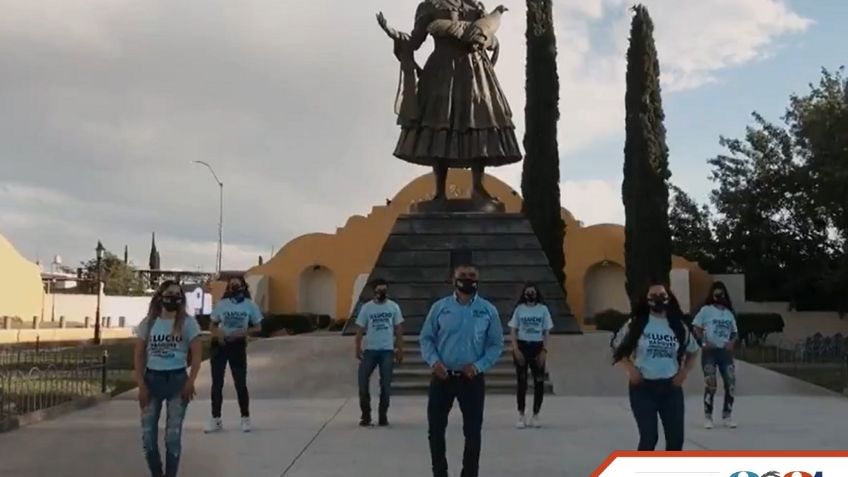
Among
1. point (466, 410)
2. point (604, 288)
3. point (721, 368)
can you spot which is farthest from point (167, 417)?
point (604, 288)

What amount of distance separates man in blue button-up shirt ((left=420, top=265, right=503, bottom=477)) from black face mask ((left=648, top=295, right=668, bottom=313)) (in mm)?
1206

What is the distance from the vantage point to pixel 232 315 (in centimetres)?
1073

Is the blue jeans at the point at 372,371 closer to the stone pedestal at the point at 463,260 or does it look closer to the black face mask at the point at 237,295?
the black face mask at the point at 237,295

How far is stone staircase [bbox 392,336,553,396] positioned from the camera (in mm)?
15547

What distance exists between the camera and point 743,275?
35750 millimetres

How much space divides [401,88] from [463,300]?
15390mm

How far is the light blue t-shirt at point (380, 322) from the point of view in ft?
37.1

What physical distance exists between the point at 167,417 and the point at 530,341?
5187 mm

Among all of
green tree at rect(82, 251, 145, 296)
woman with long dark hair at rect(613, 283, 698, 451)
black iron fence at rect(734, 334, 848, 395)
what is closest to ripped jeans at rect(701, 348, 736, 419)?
woman with long dark hair at rect(613, 283, 698, 451)

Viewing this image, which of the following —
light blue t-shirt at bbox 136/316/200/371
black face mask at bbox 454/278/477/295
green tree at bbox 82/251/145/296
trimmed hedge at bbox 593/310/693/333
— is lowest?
light blue t-shirt at bbox 136/316/200/371

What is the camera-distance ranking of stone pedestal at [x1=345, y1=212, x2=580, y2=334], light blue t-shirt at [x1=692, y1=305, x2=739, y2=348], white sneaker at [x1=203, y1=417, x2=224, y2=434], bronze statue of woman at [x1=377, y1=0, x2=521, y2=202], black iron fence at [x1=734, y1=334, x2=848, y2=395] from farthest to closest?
1. bronze statue of woman at [x1=377, y1=0, x2=521, y2=202]
2. stone pedestal at [x1=345, y1=212, x2=580, y2=334]
3. black iron fence at [x1=734, y1=334, x2=848, y2=395]
4. light blue t-shirt at [x1=692, y1=305, x2=739, y2=348]
5. white sneaker at [x1=203, y1=417, x2=224, y2=434]

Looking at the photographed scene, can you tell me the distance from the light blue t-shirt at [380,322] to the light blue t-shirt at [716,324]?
345 cm

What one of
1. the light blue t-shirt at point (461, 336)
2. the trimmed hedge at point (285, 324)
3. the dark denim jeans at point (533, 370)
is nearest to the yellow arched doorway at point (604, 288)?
the trimmed hedge at point (285, 324)

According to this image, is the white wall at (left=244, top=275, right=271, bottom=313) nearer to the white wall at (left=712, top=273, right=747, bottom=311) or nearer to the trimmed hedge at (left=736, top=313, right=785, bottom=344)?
the white wall at (left=712, top=273, right=747, bottom=311)
